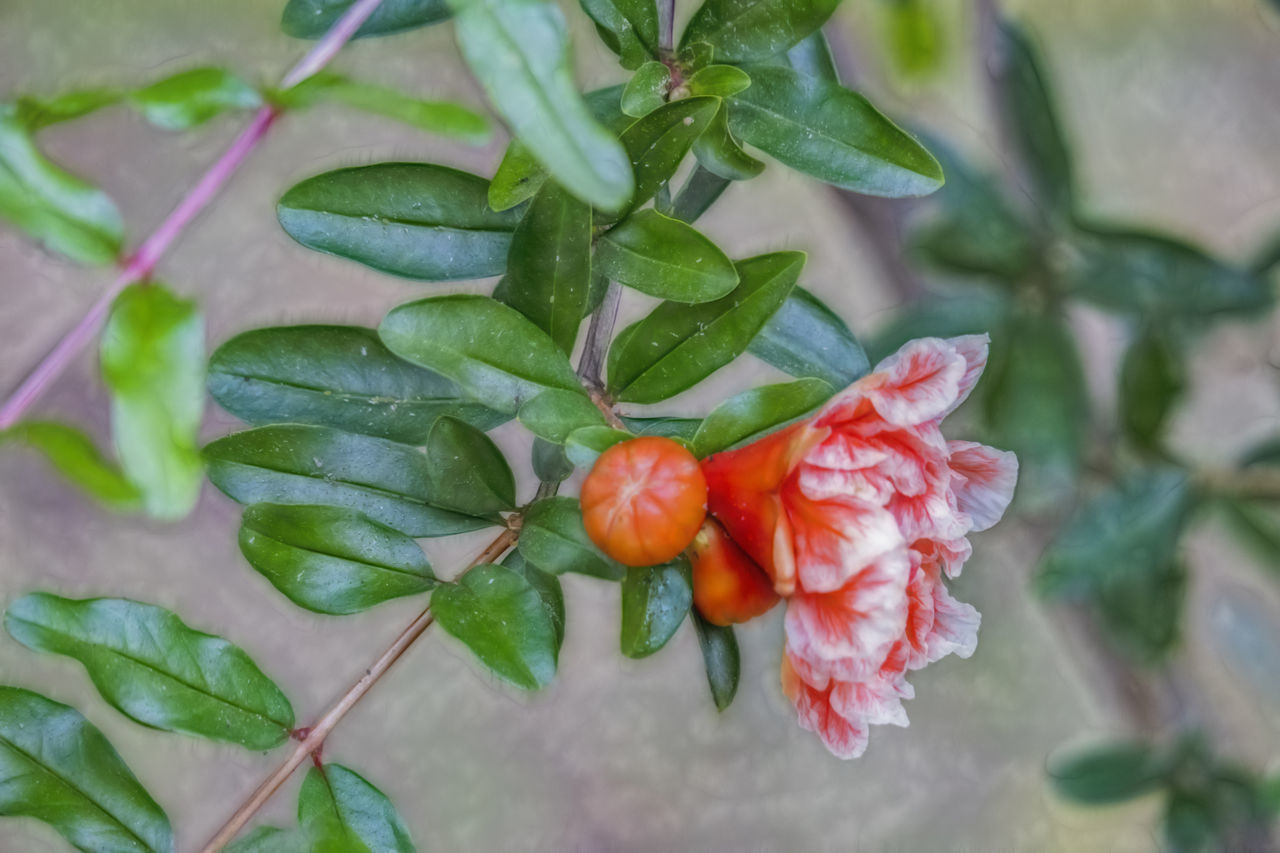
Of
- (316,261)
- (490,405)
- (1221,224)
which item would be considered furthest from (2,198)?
(1221,224)

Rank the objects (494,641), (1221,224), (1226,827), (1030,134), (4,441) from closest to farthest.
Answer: (4,441), (494,641), (1030,134), (1226,827), (1221,224)

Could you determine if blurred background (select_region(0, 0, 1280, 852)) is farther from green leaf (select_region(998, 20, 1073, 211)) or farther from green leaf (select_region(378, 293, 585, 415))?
green leaf (select_region(378, 293, 585, 415))

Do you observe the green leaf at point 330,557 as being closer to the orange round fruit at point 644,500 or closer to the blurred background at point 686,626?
the orange round fruit at point 644,500

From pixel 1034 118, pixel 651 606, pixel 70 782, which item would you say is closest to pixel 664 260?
pixel 651 606

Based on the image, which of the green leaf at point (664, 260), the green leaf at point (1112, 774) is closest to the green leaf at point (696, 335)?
the green leaf at point (664, 260)

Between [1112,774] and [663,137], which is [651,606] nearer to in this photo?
[663,137]

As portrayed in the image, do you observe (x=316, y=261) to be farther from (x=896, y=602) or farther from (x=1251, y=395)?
(x=1251, y=395)
